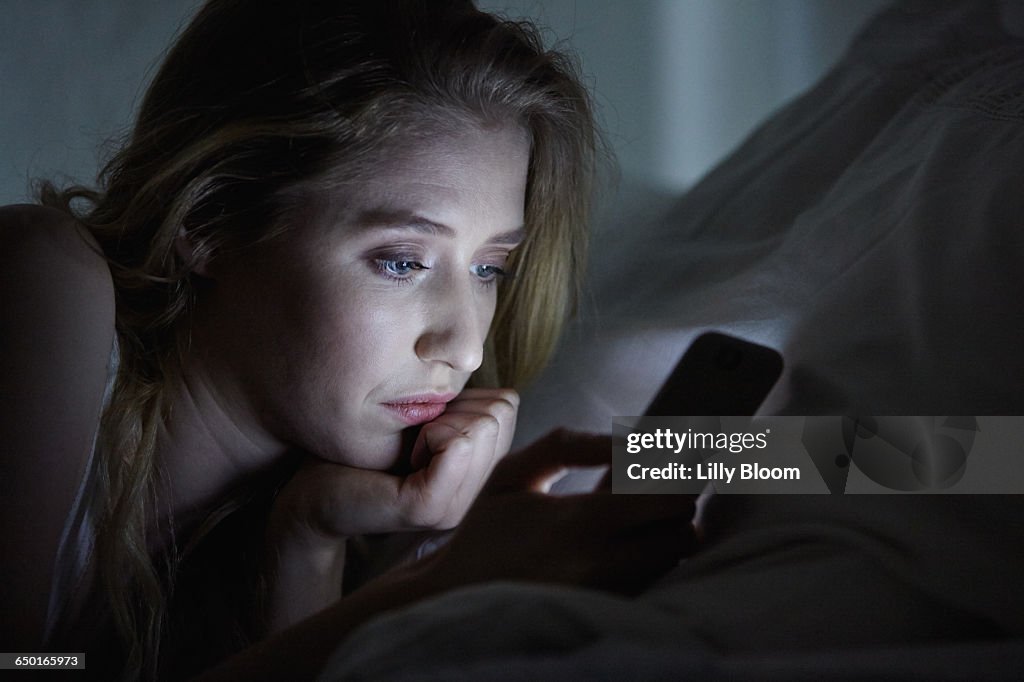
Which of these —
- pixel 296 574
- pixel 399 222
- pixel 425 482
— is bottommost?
pixel 296 574

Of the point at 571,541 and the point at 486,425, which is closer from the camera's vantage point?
the point at 571,541

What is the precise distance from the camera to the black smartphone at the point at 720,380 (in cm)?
48

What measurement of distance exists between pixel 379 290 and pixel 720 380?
0.78ft

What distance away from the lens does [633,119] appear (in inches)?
29.7

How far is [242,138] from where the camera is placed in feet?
1.78

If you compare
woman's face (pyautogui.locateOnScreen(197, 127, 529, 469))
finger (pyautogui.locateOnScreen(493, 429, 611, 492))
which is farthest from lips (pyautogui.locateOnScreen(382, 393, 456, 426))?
finger (pyautogui.locateOnScreen(493, 429, 611, 492))

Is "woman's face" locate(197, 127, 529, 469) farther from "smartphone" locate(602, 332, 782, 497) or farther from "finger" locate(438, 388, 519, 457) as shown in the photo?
"smartphone" locate(602, 332, 782, 497)

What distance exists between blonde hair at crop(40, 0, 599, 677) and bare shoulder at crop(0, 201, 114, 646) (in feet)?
0.20

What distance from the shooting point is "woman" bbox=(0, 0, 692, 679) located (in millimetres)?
505

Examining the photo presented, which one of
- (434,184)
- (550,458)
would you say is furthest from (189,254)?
(550,458)

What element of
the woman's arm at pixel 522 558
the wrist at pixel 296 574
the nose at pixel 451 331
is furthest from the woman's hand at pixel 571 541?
the wrist at pixel 296 574

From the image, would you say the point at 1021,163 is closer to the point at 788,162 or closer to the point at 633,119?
the point at 788,162

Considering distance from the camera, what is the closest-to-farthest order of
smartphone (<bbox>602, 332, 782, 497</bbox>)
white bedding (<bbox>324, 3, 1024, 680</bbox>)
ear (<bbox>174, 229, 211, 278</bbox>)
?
white bedding (<bbox>324, 3, 1024, 680</bbox>), smartphone (<bbox>602, 332, 782, 497</bbox>), ear (<bbox>174, 229, 211, 278</bbox>)

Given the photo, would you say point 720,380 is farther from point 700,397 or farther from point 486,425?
point 486,425
